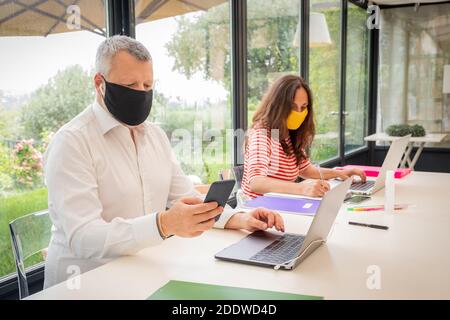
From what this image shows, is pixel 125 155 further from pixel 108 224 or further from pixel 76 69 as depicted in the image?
pixel 76 69

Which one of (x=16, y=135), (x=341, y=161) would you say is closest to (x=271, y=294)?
(x=16, y=135)

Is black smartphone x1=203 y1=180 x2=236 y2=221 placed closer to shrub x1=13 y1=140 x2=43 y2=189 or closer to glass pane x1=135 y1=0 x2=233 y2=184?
shrub x1=13 y1=140 x2=43 y2=189

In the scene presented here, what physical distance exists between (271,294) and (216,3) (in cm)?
275

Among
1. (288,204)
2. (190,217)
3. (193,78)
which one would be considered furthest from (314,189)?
(193,78)

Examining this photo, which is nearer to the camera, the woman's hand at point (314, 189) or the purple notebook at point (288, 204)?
the purple notebook at point (288, 204)

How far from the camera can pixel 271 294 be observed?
128 cm

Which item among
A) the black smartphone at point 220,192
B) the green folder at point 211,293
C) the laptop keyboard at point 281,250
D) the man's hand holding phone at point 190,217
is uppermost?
the black smartphone at point 220,192

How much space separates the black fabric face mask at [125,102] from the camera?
69.2 inches

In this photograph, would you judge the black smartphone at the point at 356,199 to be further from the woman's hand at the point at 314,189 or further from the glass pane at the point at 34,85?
the glass pane at the point at 34,85

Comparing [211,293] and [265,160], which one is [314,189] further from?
[211,293]

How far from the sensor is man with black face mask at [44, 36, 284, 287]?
5.02 feet

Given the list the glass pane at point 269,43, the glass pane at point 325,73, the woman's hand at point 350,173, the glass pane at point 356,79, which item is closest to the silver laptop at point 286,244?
the woman's hand at point 350,173

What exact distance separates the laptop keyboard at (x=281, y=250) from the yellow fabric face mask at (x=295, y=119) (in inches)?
48.5

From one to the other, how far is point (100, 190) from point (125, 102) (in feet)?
1.04
